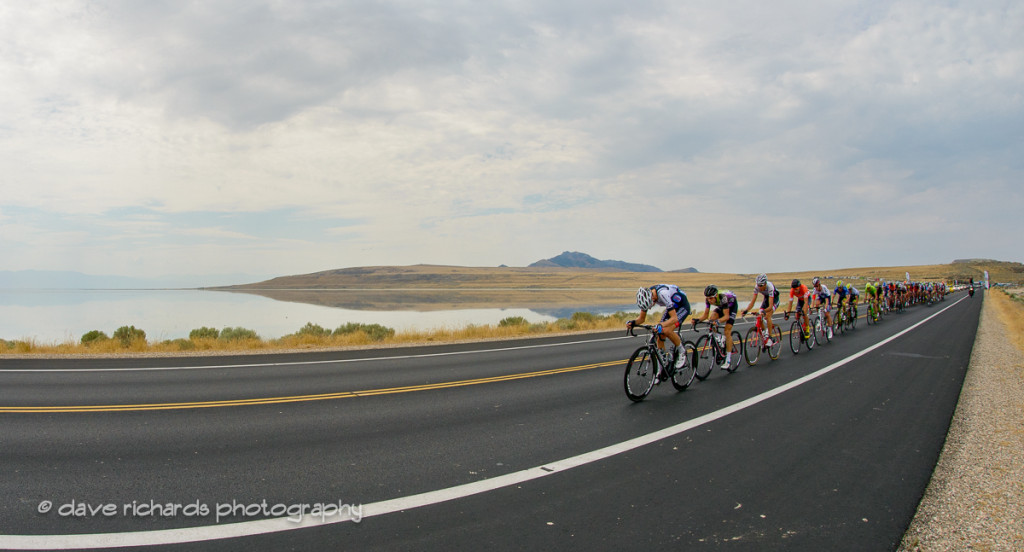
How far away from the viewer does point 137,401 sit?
7.97 metres

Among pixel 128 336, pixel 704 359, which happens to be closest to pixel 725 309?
pixel 704 359

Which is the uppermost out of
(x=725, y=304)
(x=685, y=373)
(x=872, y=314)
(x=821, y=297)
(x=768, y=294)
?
(x=768, y=294)

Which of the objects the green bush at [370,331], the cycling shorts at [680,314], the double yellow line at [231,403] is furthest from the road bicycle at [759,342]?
the green bush at [370,331]

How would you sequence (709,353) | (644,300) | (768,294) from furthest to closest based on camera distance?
(768,294)
(709,353)
(644,300)

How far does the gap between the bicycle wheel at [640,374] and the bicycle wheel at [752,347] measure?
447cm

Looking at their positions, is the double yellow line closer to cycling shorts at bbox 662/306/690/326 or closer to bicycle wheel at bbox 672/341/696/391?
bicycle wheel at bbox 672/341/696/391

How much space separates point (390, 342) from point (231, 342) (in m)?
4.98

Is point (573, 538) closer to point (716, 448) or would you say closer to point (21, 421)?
point (716, 448)

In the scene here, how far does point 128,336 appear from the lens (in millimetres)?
16922

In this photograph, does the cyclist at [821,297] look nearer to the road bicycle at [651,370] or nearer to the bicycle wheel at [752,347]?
the bicycle wheel at [752,347]

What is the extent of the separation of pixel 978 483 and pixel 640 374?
13.1 feet

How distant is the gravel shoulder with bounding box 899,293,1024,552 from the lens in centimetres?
371

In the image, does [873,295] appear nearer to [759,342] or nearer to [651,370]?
[759,342]

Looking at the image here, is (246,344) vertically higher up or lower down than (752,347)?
lower down
